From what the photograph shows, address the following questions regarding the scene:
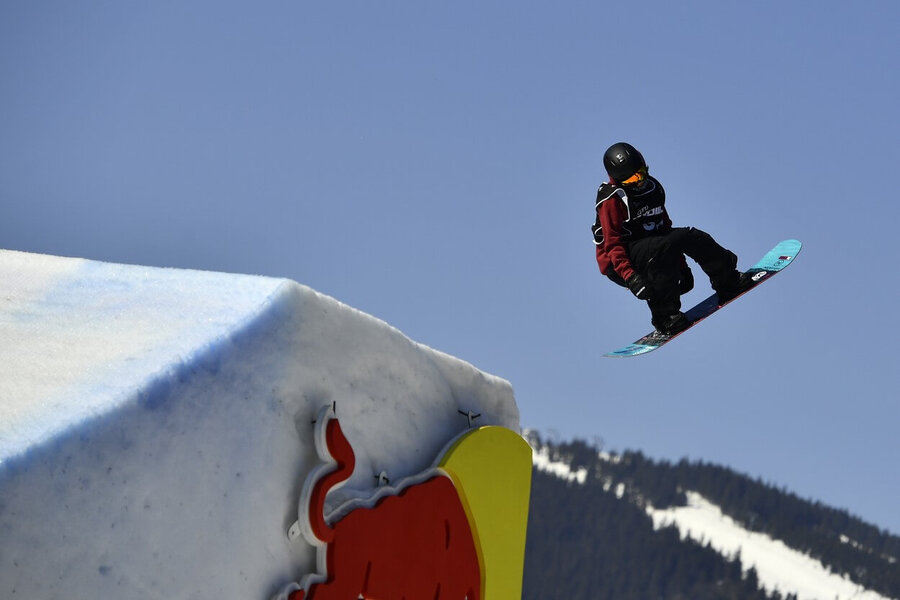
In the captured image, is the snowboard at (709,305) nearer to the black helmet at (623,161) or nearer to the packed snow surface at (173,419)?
the black helmet at (623,161)

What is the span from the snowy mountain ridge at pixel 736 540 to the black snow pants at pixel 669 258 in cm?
15328

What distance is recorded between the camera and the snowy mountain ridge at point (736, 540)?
164 m

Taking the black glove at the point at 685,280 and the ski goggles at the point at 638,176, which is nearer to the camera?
the ski goggles at the point at 638,176

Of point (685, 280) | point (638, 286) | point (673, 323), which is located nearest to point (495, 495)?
point (638, 286)

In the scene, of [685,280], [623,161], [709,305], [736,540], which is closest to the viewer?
[623,161]

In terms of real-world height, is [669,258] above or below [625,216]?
below

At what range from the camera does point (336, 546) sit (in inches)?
312

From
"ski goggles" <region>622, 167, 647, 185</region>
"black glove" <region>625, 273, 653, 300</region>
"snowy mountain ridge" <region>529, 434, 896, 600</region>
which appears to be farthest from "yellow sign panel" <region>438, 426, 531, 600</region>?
"snowy mountain ridge" <region>529, 434, 896, 600</region>

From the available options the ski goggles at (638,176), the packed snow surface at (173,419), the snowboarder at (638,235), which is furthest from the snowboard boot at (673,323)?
the packed snow surface at (173,419)

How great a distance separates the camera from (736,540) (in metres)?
178

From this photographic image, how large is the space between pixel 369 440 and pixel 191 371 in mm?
1824

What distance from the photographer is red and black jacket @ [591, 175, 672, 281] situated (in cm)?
1027

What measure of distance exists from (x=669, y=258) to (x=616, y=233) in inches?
19.0

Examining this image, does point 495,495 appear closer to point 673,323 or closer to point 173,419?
point 673,323
